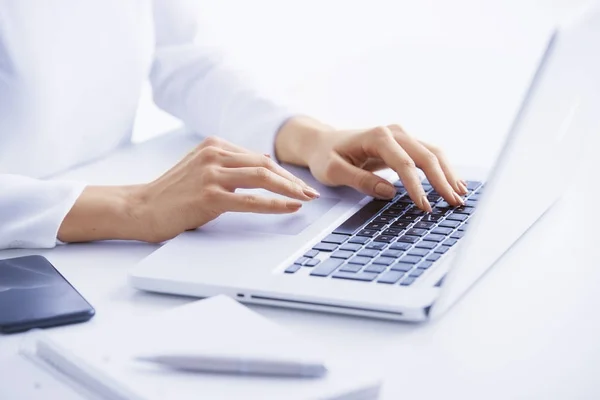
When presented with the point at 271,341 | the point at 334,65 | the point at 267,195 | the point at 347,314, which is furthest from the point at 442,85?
the point at 271,341

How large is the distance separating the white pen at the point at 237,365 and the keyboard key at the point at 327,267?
170 mm

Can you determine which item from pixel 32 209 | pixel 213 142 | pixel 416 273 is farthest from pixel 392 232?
pixel 32 209

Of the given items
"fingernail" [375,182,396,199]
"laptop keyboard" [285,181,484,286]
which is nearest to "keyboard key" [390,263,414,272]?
"laptop keyboard" [285,181,484,286]

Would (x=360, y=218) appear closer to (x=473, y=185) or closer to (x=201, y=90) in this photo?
(x=473, y=185)

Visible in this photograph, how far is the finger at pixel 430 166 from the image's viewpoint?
1.00m

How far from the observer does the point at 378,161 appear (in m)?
1.10

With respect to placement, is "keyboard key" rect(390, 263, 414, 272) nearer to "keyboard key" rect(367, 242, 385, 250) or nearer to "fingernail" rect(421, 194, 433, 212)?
"keyboard key" rect(367, 242, 385, 250)

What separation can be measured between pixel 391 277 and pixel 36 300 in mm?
304

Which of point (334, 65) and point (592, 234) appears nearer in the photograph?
point (592, 234)

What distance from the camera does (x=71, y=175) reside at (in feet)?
4.03

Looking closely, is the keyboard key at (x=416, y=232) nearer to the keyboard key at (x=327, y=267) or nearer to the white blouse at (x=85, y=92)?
the keyboard key at (x=327, y=267)

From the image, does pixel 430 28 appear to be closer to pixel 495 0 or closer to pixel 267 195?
pixel 495 0

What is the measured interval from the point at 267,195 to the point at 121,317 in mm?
302

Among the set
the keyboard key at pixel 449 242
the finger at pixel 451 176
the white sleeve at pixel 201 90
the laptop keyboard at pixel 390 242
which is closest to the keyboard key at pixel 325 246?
the laptop keyboard at pixel 390 242
